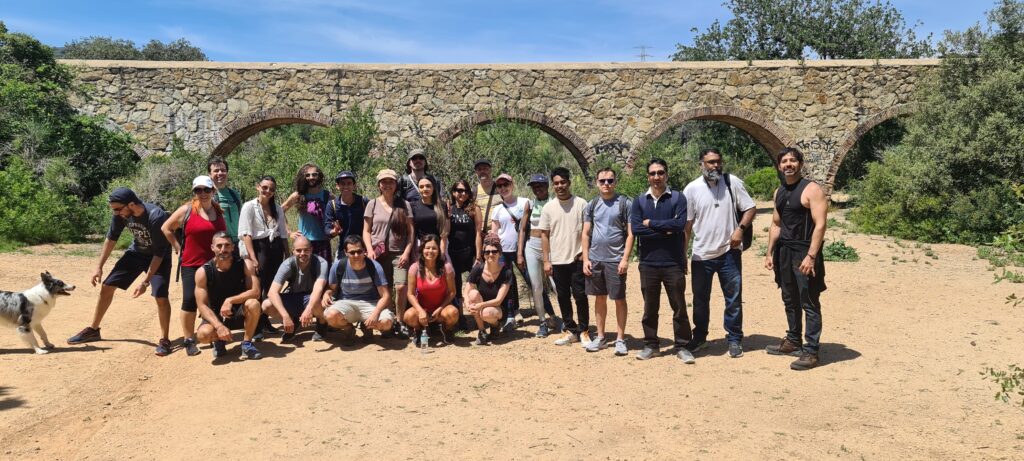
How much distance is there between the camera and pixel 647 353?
541 cm

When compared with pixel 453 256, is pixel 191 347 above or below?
below

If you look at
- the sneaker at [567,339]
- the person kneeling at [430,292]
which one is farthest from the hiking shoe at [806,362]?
the person kneeling at [430,292]

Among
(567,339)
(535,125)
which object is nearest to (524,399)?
(567,339)

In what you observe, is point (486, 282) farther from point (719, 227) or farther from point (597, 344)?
point (719, 227)

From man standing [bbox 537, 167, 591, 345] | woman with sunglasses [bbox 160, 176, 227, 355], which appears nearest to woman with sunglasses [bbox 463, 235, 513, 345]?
man standing [bbox 537, 167, 591, 345]

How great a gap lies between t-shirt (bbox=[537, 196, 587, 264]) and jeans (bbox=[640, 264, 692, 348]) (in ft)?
1.81

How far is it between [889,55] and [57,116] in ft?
81.2

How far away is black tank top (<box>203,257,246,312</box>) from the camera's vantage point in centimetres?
543

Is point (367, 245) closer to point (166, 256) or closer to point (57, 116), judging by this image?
point (166, 256)

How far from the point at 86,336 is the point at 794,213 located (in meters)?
5.45

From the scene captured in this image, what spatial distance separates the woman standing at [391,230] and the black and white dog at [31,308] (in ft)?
7.67

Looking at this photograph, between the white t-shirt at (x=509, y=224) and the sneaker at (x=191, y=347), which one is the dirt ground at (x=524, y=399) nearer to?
the sneaker at (x=191, y=347)

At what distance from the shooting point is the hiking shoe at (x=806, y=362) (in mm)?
5066

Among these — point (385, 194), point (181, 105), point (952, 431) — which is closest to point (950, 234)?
point (952, 431)
